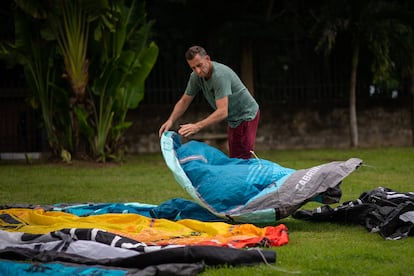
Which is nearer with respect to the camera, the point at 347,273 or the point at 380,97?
the point at 347,273

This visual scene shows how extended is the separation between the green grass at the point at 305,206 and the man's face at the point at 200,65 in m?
1.75

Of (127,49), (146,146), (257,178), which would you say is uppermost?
(127,49)

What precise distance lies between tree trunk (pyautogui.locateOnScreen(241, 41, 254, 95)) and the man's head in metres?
9.78

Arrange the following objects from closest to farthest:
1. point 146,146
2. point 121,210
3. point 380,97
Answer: point 121,210
point 146,146
point 380,97

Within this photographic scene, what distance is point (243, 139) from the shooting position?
27.8ft

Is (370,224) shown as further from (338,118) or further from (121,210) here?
(338,118)

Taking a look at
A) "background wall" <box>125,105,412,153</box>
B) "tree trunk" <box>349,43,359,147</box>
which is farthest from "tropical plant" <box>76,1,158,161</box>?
"tree trunk" <box>349,43,359,147</box>

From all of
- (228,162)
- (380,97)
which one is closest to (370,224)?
(228,162)

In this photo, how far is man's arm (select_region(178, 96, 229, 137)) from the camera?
7446mm

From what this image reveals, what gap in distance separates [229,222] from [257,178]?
1.73 ft

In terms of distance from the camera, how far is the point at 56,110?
1488 cm

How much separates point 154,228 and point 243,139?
2032 mm

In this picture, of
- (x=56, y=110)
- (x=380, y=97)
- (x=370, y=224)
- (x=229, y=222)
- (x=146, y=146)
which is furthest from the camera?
(x=380, y=97)

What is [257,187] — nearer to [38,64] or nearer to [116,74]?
[116,74]
